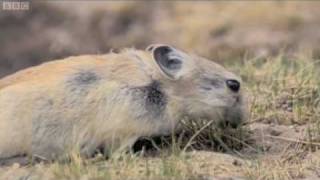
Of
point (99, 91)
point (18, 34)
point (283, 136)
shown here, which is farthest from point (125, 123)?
point (18, 34)

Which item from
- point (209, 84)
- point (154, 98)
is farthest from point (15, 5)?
point (154, 98)

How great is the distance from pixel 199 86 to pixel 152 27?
10610 millimetres

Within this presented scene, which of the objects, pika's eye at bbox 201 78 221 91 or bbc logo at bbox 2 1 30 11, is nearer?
pika's eye at bbox 201 78 221 91

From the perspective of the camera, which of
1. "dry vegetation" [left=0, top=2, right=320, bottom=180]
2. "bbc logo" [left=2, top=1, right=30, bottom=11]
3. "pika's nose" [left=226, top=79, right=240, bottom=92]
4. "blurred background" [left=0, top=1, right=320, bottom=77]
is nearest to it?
"dry vegetation" [left=0, top=2, right=320, bottom=180]

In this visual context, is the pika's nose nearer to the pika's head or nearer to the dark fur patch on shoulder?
the pika's head

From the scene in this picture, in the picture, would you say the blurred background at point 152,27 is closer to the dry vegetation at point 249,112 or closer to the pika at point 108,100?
the dry vegetation at point 249,112

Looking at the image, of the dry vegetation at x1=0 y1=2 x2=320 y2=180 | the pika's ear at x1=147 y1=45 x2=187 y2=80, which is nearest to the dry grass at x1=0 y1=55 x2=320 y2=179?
the dry vegetation at x1=0 y1=2 x2=320 y2=180

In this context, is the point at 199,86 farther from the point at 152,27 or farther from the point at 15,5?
the point at 152,27

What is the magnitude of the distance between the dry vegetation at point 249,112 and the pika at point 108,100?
6.3 inches

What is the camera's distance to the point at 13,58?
15242mm

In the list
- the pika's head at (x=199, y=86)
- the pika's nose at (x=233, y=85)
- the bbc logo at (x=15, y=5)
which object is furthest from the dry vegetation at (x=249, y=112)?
the bbc logo at (x=15, y=5)

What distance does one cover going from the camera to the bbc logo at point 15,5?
1272cm

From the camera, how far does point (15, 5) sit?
45.4 feet

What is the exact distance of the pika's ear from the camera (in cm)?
636
